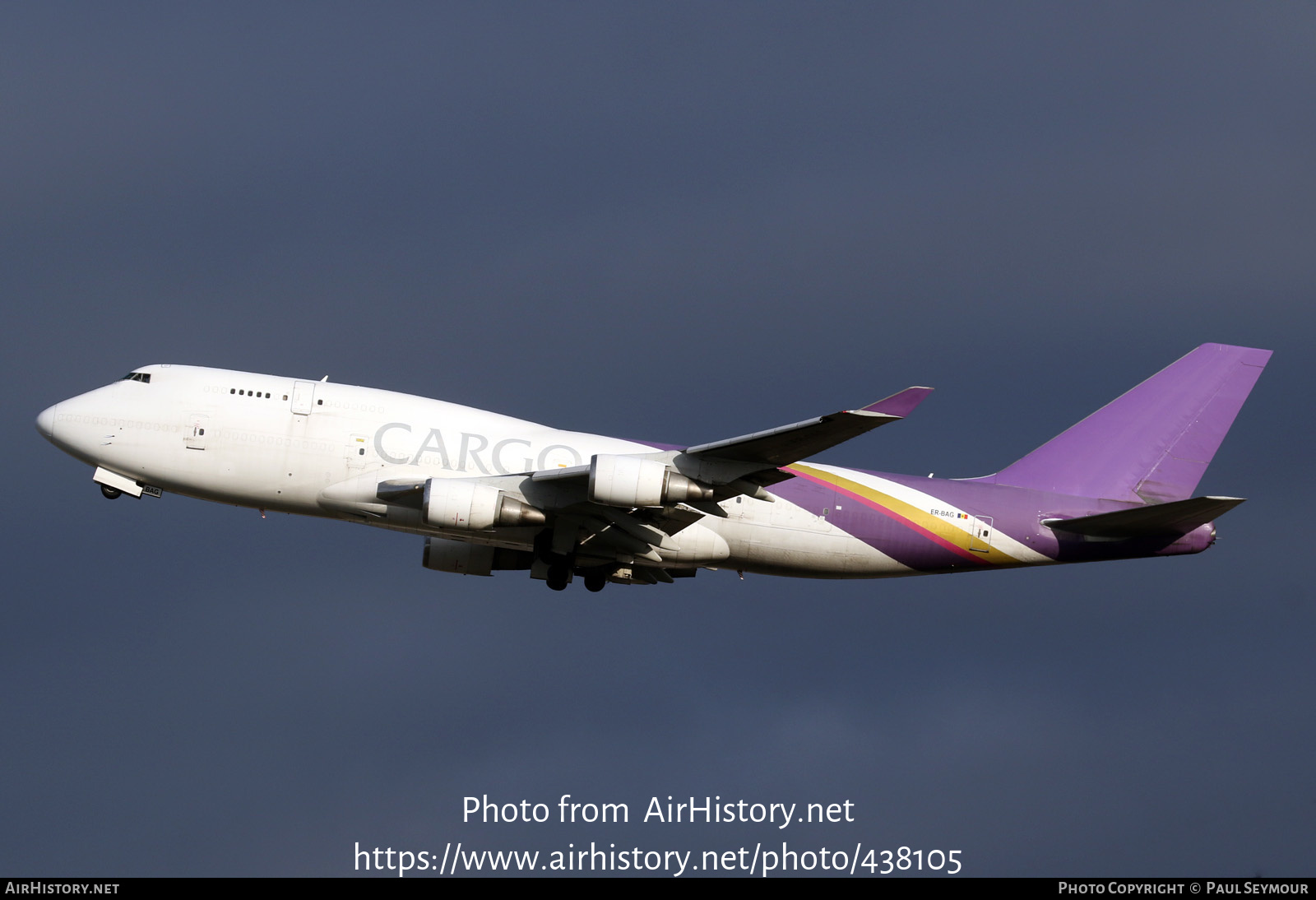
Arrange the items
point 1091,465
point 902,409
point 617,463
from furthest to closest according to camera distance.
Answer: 1. point 1091,465
2. point 617,463
3. point 902,409

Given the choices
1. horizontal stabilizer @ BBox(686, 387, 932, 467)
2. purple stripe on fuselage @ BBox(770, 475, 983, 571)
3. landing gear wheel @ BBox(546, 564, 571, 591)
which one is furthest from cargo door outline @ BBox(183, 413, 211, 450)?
purple stripe on fuselage @ BBox(770, 475, 983, 571)

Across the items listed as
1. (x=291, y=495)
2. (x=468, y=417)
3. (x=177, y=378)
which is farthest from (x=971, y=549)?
(x=177, y=378)

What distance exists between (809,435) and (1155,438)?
47.6 ft

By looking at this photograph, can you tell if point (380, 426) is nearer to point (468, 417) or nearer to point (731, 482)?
point (468, 417)

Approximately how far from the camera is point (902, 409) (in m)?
33.1

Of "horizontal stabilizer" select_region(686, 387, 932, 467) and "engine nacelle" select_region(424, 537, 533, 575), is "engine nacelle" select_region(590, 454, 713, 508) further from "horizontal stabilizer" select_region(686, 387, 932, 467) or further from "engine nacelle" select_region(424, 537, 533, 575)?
"engine nacelle" select_region(424, 537, 533, 575)

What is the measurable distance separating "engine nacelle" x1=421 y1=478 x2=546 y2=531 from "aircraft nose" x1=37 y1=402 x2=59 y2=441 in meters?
10.6

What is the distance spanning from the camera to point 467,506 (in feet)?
121

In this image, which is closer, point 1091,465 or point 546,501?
point 546,501

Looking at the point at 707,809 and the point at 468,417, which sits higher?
the point at 468,417

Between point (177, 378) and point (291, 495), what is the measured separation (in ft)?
15.2

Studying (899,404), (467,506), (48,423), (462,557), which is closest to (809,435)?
(899,404)

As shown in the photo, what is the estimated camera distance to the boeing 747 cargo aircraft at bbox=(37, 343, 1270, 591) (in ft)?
121

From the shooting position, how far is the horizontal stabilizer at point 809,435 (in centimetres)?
3309
